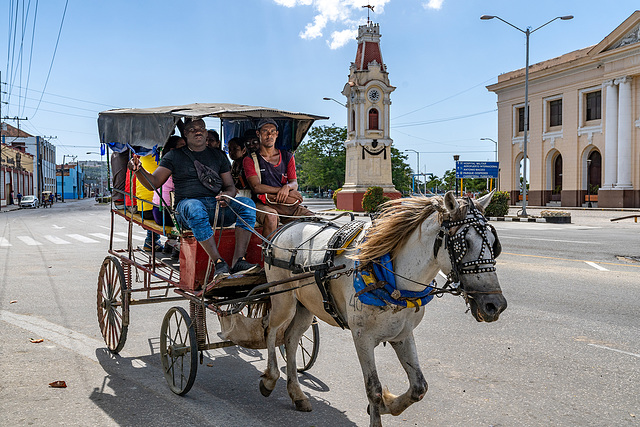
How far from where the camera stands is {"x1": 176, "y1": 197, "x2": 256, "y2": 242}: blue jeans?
538 centimetres

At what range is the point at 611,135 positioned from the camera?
4212 centimetres

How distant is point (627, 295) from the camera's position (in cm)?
927

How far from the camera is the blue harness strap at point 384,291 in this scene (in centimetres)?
393

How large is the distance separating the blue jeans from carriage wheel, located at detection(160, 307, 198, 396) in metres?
0.80

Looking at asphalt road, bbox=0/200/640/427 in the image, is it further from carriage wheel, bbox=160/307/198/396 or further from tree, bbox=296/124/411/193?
tree, bbox=296/124/411/193

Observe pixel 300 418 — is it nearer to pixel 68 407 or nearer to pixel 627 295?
pixel 68 407

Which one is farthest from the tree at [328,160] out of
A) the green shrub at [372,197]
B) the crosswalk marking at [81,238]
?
the crosswalk marking at [81,238]

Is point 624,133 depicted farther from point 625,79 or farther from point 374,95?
point 374,95

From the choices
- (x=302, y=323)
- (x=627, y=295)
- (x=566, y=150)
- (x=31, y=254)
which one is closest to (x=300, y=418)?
(x=302, y=323)

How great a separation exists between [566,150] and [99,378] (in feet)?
154

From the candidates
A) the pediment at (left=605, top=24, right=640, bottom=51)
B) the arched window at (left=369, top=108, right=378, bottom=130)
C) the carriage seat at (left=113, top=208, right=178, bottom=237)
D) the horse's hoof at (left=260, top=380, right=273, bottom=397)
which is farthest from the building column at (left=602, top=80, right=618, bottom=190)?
the horse's hoof at (left=260, top=380, right=273, bottom=397)

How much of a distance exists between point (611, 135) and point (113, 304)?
143ft

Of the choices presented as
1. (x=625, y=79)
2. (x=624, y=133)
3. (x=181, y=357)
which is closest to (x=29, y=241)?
(x=181, y=357)

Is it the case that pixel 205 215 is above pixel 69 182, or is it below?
below
